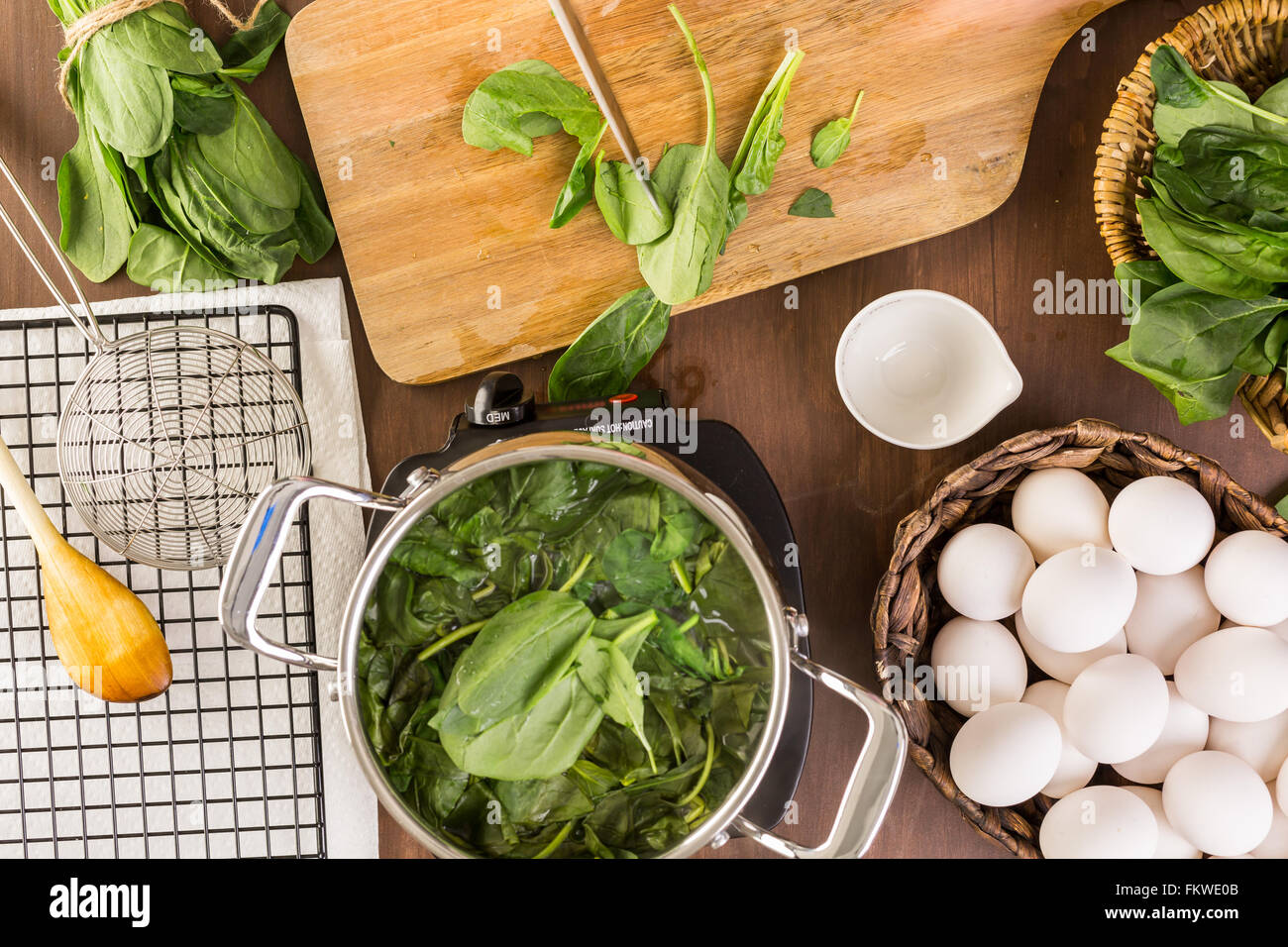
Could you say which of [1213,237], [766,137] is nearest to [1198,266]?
[1213,237]

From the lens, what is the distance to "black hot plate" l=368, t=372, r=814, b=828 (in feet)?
2.30

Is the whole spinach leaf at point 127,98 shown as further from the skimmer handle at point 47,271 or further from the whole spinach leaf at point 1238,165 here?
the whole spinach leaf at point 1238,165

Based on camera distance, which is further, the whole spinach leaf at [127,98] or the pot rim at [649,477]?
the whole spinach leaf at [127,98]

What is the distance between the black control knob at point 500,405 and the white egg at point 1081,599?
42 centimetres

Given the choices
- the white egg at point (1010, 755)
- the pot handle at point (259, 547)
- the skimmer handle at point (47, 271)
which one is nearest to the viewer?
the pot handle at point (259, 547)

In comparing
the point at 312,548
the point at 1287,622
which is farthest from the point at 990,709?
the point at 312,548

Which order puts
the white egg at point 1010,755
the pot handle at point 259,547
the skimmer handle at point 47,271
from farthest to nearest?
the skimmer handle at point 47,271 < the white egg at point 1010,755 < the pot handle at point 259,547

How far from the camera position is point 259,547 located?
58cm

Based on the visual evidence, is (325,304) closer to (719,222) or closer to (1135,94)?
(719,222)

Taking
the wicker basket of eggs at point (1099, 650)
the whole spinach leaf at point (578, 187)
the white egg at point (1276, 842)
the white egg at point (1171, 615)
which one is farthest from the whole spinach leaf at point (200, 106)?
the white egg at point (1276, 842)

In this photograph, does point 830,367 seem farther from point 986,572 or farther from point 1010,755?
point 1010,755

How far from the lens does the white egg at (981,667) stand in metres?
0.72

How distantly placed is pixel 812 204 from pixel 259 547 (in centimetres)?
52

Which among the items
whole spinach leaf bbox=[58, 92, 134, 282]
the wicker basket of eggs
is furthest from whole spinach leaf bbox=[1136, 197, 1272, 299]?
whole spinach leaf bbox=[58, 92, 134, 282]
